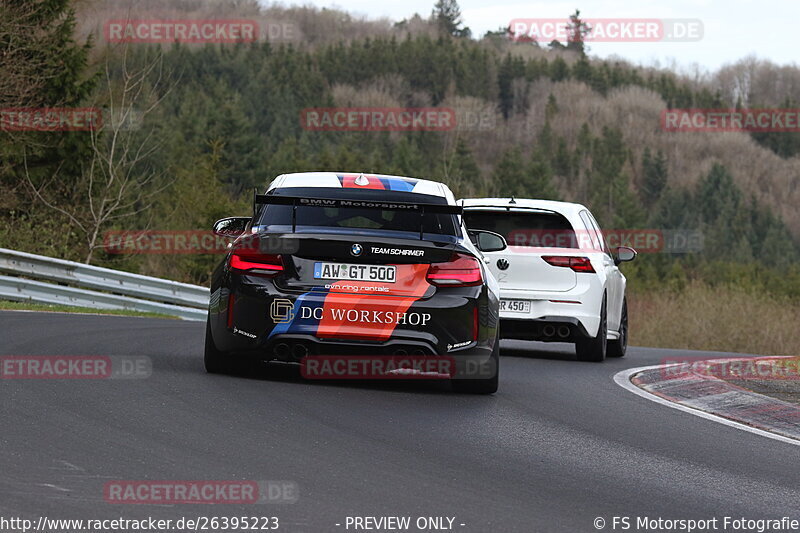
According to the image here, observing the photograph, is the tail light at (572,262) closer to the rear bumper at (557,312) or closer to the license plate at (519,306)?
the rear bumper at (557,312)

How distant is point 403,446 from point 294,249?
7.86 ft

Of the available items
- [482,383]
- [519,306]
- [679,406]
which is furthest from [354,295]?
[519,306]

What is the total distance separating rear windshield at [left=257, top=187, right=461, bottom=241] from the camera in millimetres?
9117

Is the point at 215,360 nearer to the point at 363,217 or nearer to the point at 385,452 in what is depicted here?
the point at 363,217

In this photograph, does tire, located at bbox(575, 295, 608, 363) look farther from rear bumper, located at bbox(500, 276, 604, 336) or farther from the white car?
rear bumper, located at bbox(500, 276, 604, 336)

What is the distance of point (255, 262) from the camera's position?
865 centimetres

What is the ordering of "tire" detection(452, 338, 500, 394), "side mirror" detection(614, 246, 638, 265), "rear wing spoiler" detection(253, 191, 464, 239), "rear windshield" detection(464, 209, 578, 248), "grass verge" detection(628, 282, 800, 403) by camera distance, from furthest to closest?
1. "grass verge" detection(628, 282, 800, 403)
2. "side mirror" detection(614, 246, 638, 265)
3. "rear windshield" detection(464, 209, 578, 248)
4. "tire" detection(452, 338, 500, 394)
5. "rear wing spoiler" detection(253, 191, 464, 239)

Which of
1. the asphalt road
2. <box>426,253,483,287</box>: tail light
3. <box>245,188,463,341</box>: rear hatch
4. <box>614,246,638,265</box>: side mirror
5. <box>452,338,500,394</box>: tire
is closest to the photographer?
the asphalt road

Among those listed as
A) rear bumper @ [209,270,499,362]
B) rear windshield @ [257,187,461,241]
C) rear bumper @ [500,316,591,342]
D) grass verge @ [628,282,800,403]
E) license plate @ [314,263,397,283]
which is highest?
rear windshield @ [257,187,461,241]

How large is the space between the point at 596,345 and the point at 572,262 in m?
0.99

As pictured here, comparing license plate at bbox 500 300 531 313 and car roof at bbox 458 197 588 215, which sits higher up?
car roof at bbox 458 197 588 215

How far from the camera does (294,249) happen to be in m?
8.58

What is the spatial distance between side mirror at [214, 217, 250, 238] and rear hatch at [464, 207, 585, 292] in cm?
372

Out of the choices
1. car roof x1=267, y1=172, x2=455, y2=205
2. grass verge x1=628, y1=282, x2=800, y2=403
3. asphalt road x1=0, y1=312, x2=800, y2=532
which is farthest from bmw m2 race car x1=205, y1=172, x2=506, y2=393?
grass verge x1=628, y1=282, x2=800, y2=403
